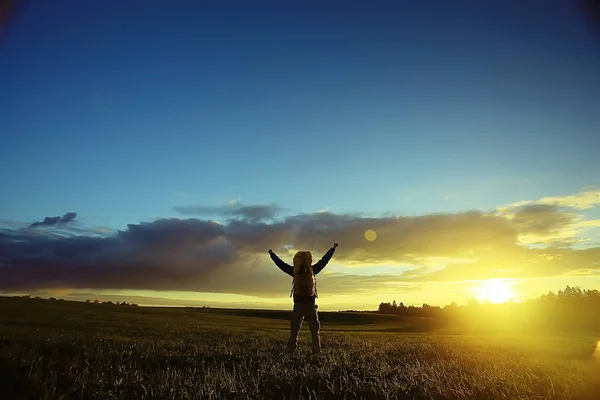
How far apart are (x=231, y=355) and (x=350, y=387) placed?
5.79 meters

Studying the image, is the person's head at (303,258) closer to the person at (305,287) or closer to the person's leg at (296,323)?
the person at (305,287)

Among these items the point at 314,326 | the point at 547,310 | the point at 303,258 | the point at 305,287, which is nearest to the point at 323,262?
the point at 303,258

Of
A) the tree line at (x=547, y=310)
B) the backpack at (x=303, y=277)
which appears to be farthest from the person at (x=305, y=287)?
the tree line at (x=547, y=310)

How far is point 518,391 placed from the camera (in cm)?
598

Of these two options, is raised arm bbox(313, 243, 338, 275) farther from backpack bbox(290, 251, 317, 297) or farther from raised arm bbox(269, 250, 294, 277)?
raised arm bbox(269, 250, 294, 277)

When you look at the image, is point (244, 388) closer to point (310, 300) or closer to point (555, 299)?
point (310, 300)

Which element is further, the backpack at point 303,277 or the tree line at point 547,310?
the tree line at point 547,310

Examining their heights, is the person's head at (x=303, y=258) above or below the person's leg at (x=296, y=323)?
above

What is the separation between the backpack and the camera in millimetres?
14922

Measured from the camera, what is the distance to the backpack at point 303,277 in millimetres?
14922

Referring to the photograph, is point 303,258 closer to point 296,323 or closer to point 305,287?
point 305,287

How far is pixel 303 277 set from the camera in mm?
15008

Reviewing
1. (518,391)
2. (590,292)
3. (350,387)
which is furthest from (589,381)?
(590,292)

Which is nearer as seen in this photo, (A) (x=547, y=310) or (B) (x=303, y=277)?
(B) (x=303, y=277)
